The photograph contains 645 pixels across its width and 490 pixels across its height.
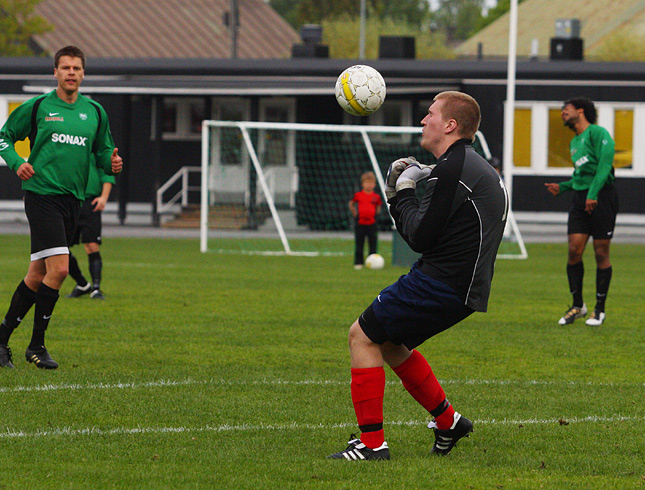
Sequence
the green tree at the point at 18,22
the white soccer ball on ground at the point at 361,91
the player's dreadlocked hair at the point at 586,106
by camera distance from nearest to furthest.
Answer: the white soccer ball on ground at the point at 361,91
the player's dreadlocked hair at the point at 586,106
the green tree at the point at 18,22

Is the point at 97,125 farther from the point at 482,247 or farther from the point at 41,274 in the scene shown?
the point at 482,247

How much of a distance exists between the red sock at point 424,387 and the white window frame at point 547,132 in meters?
21.3

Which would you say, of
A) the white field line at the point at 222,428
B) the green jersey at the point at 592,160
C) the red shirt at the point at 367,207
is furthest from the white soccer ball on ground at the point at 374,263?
the white field line at the point at 222,428

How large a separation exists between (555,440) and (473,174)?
65.8 inches

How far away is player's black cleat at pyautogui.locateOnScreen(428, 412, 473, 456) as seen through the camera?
17.9 ft

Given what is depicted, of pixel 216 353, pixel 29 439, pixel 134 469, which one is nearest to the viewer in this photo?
pixel 134 469

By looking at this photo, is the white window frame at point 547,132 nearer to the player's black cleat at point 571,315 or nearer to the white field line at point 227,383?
the player's black cleat at point 571,315

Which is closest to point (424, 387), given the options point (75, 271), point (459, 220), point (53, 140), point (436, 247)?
point (436, 247)

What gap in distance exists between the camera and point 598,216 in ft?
33.6

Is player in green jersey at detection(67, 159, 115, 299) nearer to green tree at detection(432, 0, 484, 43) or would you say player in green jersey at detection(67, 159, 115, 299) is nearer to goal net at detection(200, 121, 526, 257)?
goal net at detection(200, 121, 526, 257)

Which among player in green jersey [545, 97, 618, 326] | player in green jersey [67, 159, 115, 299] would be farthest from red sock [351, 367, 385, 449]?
player in green jersey [67, 159, 115, 299]

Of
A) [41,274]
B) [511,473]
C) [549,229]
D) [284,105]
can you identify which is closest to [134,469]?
[511,473]

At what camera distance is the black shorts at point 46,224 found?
7.49 metres

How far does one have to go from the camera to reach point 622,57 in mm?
57969
